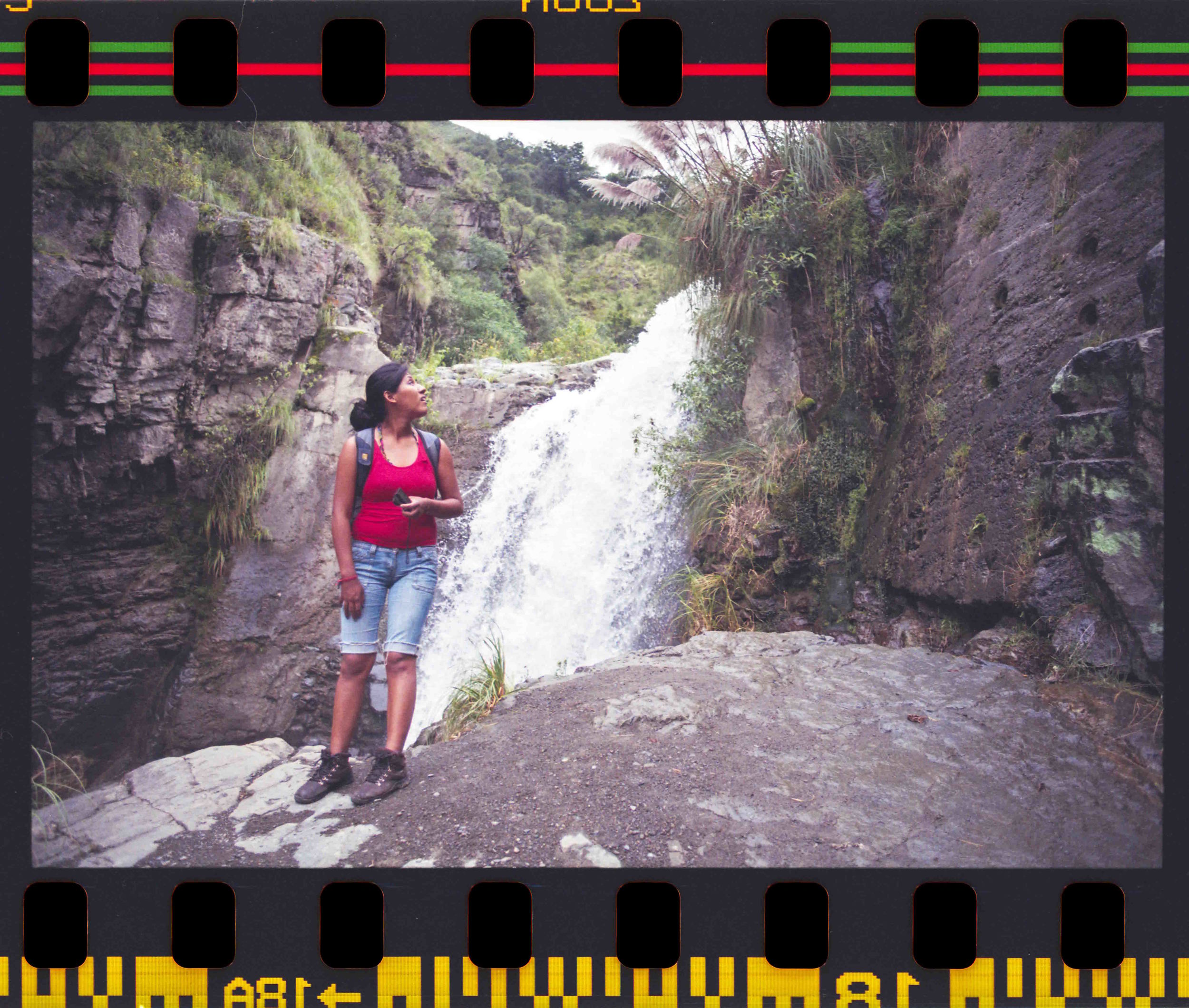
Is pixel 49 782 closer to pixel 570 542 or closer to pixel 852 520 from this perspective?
pixel 570 542

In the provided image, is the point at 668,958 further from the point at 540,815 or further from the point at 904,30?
the point at 904,30

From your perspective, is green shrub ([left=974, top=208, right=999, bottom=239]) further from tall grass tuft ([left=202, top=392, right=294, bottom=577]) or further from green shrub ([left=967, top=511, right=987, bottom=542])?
tall grass tuft ([left=202, top=392, right=294, bottom=577])

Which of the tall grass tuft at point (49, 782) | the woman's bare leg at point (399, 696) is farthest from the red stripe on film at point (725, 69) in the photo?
the tall grass tuft at point (49, 782)

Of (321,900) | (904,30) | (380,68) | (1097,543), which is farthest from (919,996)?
(380,68)

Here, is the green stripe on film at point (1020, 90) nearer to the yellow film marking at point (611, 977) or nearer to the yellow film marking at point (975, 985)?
the yellow film marking at point (975, 985)

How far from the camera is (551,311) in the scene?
644cm

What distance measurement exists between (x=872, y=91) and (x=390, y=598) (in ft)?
8.33

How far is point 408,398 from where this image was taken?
8.44 ft

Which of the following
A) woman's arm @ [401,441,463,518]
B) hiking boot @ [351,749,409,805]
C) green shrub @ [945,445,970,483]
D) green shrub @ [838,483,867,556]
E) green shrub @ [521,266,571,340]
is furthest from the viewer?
green shrub @ [521,266,571,340]

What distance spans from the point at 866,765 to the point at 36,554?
4.95 meters

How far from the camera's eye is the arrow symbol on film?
77.3 inches

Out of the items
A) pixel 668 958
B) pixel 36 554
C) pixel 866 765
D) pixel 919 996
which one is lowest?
pixel 919 996

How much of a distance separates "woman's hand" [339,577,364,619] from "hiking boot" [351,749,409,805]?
541mm

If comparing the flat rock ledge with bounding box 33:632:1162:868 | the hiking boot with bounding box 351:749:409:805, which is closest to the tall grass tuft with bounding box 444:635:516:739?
the flat rock ledge with bounding box 33:632:1162:868
